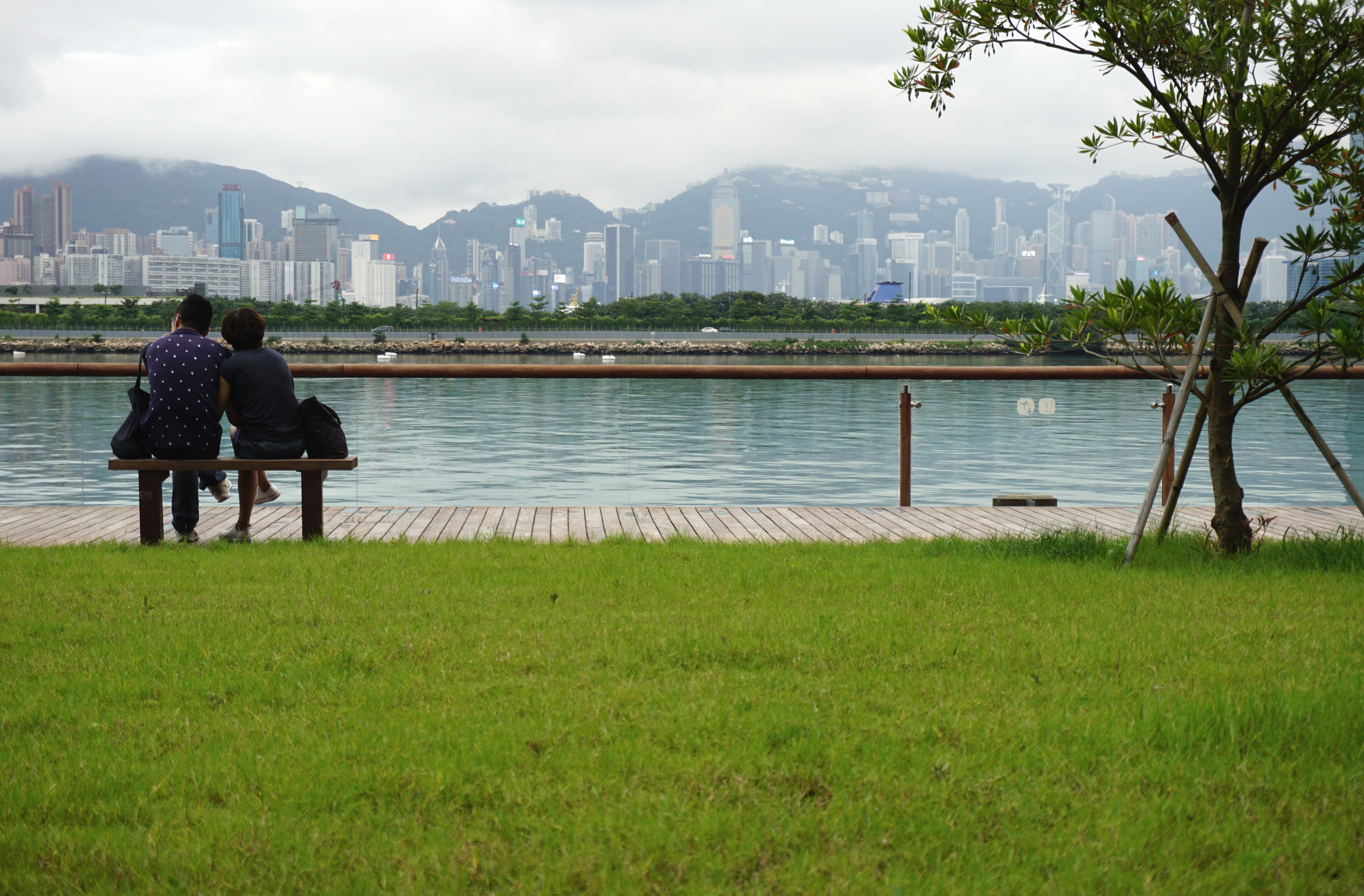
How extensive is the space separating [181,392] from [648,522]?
2619 millimetres

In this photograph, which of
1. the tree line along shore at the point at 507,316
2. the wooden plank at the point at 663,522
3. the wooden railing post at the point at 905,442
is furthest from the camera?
the tree line along shore at the point at 507,316

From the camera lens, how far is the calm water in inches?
298

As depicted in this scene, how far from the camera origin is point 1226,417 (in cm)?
502

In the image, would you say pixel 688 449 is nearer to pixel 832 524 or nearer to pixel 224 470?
pixel 832 524

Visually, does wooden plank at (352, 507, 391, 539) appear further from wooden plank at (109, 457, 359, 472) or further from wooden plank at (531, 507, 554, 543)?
wooden plank at (531, 507, 554, 543)

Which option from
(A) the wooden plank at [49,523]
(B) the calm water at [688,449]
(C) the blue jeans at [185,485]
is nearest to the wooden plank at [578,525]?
(B) the calm water at [688,449]

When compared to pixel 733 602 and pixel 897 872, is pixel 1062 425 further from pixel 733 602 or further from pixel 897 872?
pixel 897 872

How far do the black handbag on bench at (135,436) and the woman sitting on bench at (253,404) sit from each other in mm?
371

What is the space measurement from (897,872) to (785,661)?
50.3 inches

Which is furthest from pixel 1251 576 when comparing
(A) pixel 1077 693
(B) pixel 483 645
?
(B) pixel 483 645

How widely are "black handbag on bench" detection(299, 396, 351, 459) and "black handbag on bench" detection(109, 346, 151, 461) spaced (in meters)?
0.75

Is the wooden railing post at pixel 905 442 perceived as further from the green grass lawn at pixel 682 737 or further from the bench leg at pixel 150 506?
the bench leg at pixel 150 506

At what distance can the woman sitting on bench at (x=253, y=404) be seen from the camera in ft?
18.2

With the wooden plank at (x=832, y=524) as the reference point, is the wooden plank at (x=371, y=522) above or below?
above
